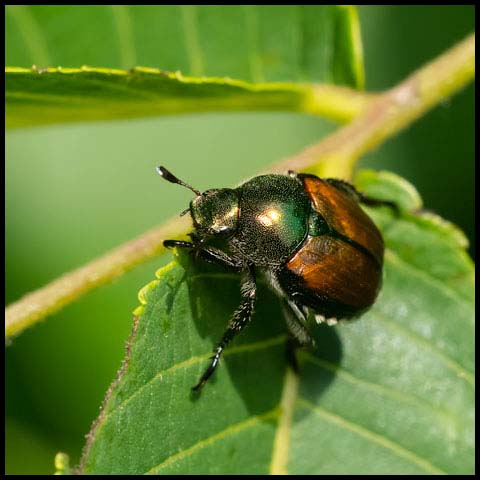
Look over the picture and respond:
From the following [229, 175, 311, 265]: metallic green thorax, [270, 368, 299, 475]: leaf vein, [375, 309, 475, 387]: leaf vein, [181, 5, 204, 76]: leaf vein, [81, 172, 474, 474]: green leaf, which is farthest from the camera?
[181, 5, 204, 76]: leaf vein

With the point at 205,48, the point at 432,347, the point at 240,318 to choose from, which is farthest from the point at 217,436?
the point at 205,48

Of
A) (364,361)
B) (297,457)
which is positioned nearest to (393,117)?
(364,361)

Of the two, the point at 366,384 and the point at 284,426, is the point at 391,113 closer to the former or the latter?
the point at 366,384

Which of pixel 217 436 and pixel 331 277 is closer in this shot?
pixel 217 436

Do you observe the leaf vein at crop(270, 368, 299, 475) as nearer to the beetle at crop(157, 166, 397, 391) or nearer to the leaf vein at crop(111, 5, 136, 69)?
the beetle at crop(157, 166, 397, 391)

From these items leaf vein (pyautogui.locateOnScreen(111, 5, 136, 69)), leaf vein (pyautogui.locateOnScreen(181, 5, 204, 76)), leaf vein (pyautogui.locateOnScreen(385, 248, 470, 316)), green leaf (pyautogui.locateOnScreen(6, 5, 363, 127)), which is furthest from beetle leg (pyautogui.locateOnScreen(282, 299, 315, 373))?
leaf vein (pyautogui.locateOnScreen(111, 5, 136, 69))

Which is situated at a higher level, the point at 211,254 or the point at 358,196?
the point at 211,254
